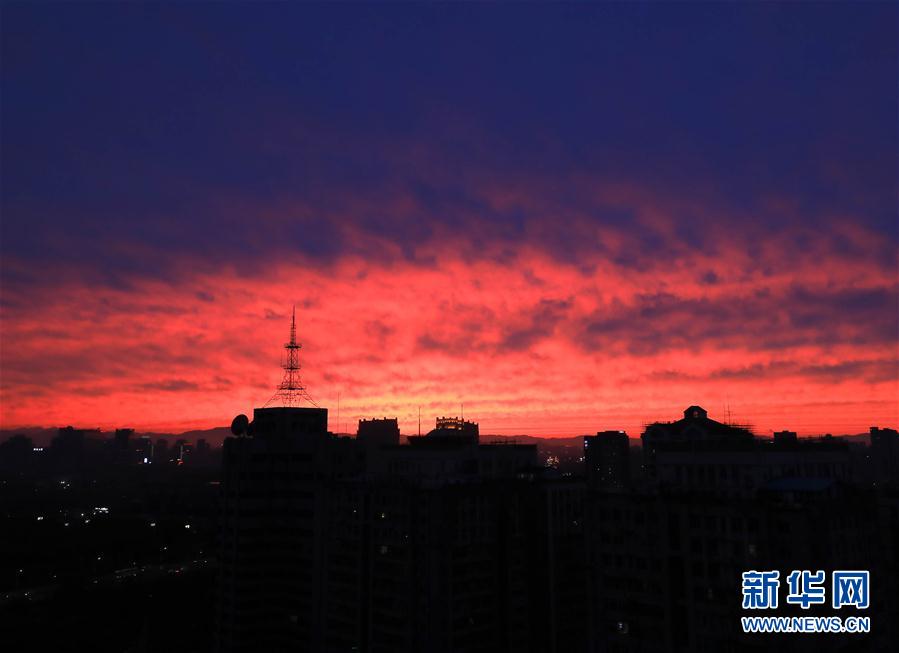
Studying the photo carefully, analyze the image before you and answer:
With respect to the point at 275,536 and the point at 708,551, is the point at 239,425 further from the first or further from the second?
the point at 708,551

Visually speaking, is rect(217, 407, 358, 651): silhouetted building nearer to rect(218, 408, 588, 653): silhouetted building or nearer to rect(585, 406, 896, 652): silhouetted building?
rect(218, 408, 588, 653): silhouetted building

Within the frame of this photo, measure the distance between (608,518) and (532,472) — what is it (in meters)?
30.6

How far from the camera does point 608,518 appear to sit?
96.5 meters

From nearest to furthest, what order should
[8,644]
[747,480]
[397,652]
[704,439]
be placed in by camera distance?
[397,652] < [747,480] < [704,439] < [8,644]

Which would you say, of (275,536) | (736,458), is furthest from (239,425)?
(736,458)

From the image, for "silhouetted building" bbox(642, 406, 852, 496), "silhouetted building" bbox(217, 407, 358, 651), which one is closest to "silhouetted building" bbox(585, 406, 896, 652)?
"silhouetted building" bbox(642, 406, 852, 496)

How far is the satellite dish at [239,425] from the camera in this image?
136 m

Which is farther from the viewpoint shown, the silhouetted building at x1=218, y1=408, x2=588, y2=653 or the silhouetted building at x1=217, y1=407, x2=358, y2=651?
the silhouetted building at x1=217, y1=407, x2=358, y2=651

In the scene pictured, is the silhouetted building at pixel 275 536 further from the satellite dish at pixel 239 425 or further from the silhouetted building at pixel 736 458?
the silhouetted building at pixel 736 458

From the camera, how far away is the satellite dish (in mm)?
136000

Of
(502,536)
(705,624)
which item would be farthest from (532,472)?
(705,624)

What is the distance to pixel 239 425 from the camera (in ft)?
450

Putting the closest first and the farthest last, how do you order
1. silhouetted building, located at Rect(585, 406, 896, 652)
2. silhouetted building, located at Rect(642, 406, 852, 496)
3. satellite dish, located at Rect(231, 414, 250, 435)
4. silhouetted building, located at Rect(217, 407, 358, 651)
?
1. silhouetted building, located at Rect(585, 406, 896, 652)
2. silhouetted building, located at Rect(642, 406, 852, 496)
3. silhouetted building, located at Rect(217, 407, 358, 651)
4. satellite dish, located at Rect(231, 414, 250, 435)

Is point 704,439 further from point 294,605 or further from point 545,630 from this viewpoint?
point 294,605
